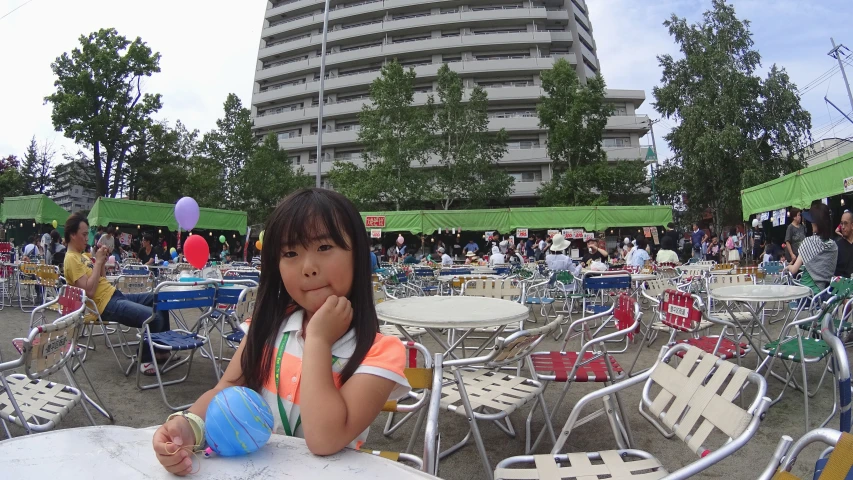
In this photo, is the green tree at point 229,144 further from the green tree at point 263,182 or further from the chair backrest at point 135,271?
the chair backrest at point 135,271

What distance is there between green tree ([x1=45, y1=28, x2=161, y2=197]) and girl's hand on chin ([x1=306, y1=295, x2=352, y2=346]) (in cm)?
3038

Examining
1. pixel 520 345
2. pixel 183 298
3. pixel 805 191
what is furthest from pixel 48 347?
pixel 805 191

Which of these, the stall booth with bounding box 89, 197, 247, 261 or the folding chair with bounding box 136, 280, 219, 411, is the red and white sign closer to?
Result: the stall booth with bounding box 89, 197, 247, 261

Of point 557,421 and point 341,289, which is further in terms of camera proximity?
point 557,421

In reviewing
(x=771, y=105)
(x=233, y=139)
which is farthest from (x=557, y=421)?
(x=233, y=139)

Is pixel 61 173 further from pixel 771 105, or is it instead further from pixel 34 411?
pixel 771 105

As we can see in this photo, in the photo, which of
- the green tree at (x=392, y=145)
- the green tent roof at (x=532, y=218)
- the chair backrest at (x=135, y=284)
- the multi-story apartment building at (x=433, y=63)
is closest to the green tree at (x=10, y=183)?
the multi-story apartment building at (x=433, y=63)

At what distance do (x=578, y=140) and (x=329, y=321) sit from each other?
27970 millimetres

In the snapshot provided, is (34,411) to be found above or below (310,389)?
below

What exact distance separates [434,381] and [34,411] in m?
2.09

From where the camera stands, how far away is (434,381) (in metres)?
1.54

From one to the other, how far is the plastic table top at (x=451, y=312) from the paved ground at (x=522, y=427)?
85 cm

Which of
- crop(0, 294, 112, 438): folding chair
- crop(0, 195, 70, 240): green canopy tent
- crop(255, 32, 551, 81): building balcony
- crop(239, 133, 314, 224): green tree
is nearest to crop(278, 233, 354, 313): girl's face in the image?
crop(0, 294, 112, 438): folding chair

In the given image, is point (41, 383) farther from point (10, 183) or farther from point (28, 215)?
point (10, 183)
